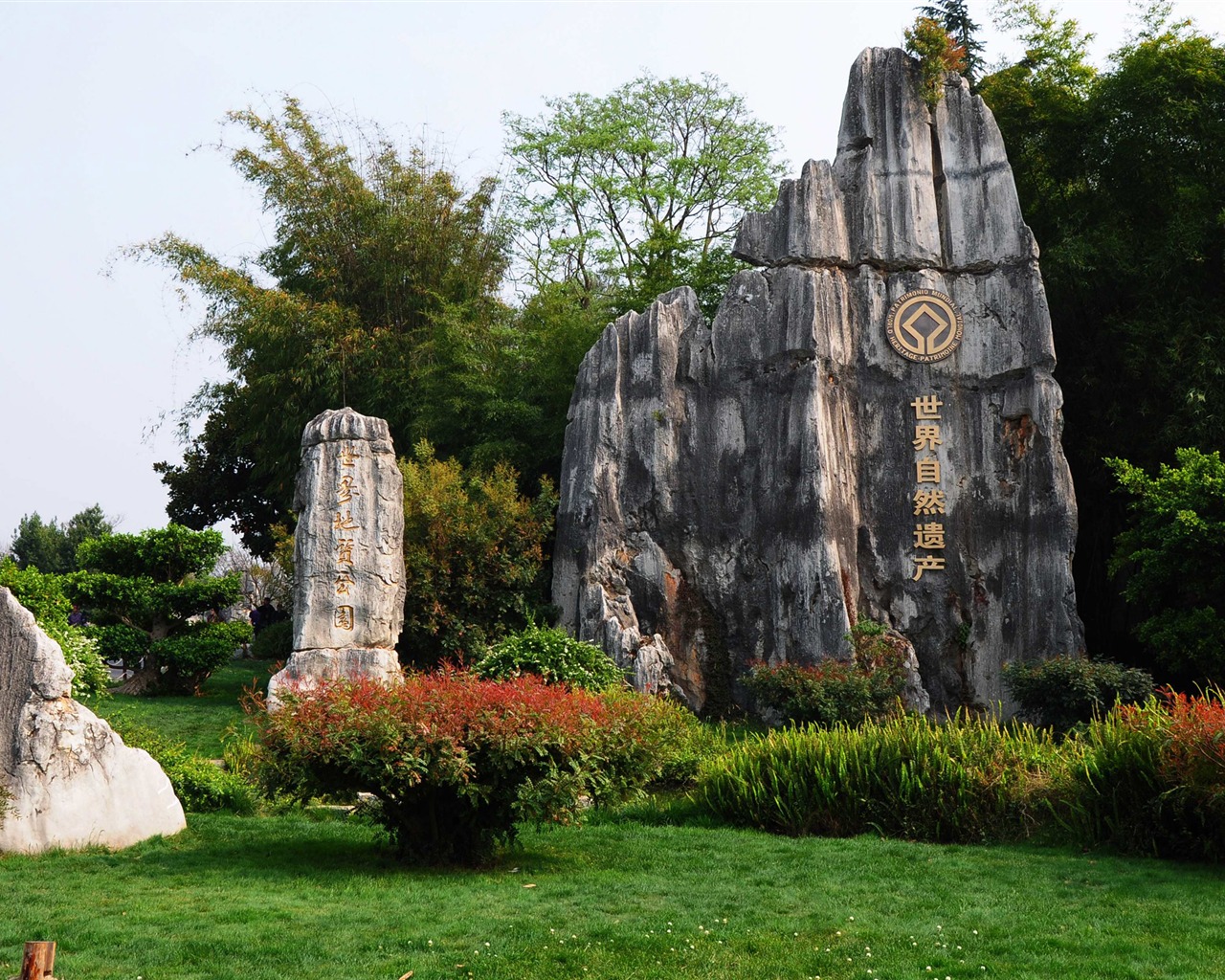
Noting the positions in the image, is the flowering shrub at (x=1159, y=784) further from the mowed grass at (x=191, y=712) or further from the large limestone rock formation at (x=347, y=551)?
the large limestone rock formation at (x=347, y=551)

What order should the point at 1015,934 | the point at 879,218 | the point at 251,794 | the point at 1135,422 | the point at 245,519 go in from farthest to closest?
1. the point at 245,519
2. the point at 1135,422
3. the point at 879,218
4. the point at 251,794
5. the point at 1015,934

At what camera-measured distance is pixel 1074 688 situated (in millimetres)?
11258

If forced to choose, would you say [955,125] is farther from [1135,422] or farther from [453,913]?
[453,913]

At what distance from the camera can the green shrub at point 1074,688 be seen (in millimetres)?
11234

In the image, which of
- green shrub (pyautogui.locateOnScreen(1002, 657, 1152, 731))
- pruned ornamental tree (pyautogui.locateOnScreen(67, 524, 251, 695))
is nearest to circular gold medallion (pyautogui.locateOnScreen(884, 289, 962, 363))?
green shrub (pyautogui.locateOnScreen(1002, 657, 1152, 731))

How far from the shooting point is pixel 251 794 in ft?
28.7

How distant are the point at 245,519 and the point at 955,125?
1252 centimetres

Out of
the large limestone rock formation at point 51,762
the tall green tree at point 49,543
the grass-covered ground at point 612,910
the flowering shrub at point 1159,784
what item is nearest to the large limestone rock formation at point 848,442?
the flowering shrub at point 1159,784

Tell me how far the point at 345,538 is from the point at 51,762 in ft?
18.2

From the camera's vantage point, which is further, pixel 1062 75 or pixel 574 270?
pixel 574 270

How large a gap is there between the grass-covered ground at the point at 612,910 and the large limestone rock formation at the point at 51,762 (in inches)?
6.8

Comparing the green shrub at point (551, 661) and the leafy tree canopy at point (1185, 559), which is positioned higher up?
the leafy tree canopy at point (1185, 559)

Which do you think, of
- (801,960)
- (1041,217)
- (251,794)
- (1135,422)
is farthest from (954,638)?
(801,960)

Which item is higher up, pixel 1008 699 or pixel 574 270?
pixel 574 270
